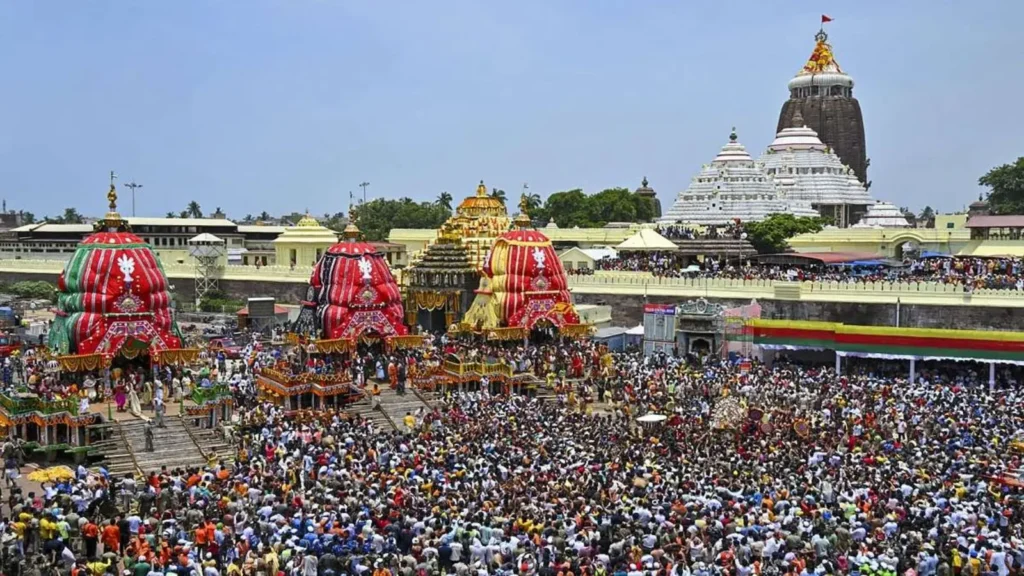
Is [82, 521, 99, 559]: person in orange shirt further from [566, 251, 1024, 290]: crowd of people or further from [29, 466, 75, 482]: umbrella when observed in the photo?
[566, 251, 1024, 290]: crowd of people

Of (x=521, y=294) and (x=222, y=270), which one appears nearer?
(x=521, y=294)

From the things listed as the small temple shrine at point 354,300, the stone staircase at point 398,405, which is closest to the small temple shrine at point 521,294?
the small temple shrine at point 354,300

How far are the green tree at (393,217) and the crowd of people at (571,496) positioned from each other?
57.8 m

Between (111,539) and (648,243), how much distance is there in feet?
122

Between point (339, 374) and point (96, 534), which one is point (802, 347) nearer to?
point (339, 374)

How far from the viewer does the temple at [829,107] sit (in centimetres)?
8606

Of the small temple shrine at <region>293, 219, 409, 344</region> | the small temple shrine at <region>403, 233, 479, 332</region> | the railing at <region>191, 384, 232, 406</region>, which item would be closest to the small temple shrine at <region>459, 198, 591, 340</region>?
the small temple shrine at <region>403, 233, 479, 332</region>

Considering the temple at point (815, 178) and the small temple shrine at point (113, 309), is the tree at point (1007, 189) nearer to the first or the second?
the temple at point (815, 178)

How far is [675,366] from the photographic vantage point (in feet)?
109

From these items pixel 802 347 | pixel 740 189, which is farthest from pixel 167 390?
pixel 740 189

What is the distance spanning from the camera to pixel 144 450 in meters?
23.3

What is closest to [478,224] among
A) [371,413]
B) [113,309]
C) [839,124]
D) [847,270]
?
[371,413]

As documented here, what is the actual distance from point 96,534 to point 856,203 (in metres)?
64.1

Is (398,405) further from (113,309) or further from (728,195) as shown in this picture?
(728,195)
